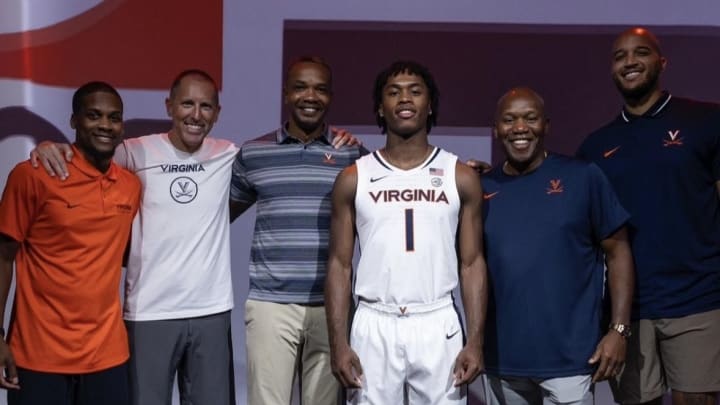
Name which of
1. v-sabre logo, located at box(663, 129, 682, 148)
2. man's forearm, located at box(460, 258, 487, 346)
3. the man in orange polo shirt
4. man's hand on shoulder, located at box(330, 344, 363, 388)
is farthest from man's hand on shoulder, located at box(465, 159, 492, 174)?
the man in orange polo shirt

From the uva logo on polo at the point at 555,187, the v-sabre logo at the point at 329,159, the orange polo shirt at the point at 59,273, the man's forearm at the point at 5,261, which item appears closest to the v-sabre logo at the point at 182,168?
the orange polo shirt at the point at 59,273

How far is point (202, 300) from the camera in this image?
10.3ft

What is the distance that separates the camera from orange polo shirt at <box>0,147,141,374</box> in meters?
2.87

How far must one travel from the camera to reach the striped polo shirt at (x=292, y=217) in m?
3.12

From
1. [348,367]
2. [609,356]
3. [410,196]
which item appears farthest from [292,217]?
[609,356]

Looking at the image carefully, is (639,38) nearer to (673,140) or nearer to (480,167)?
(673,140)

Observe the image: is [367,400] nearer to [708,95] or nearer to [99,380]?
[99,380]

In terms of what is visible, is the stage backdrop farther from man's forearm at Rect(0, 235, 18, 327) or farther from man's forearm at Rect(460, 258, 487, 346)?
man's forearm at Rect(460, 258, 487, 346)

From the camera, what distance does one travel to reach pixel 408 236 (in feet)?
9.15

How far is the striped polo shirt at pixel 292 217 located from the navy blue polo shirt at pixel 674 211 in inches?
38.8

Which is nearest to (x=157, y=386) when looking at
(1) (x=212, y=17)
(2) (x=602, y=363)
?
(2) (x=602, y=363)

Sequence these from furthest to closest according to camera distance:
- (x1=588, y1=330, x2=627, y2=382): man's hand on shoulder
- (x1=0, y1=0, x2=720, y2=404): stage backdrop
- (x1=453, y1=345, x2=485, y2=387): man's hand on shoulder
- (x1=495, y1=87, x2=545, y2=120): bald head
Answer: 1. (x1=0, y1=0, x2=720, y2=404): stage backdrop
2. (x1=495, y1=87, x2=545, y2=120): bald head
3. (x1=588, y1=330, x2=627, y2=382): man's hand on shoulder
4. (x1=453, y1=345, x2=485, y2=387): man's hand on shoulder

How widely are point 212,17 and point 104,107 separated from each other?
131 cm

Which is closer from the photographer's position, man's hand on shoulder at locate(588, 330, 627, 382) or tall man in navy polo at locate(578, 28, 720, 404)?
man's hand on shoulder at locate(588, 330, 627, 382)
